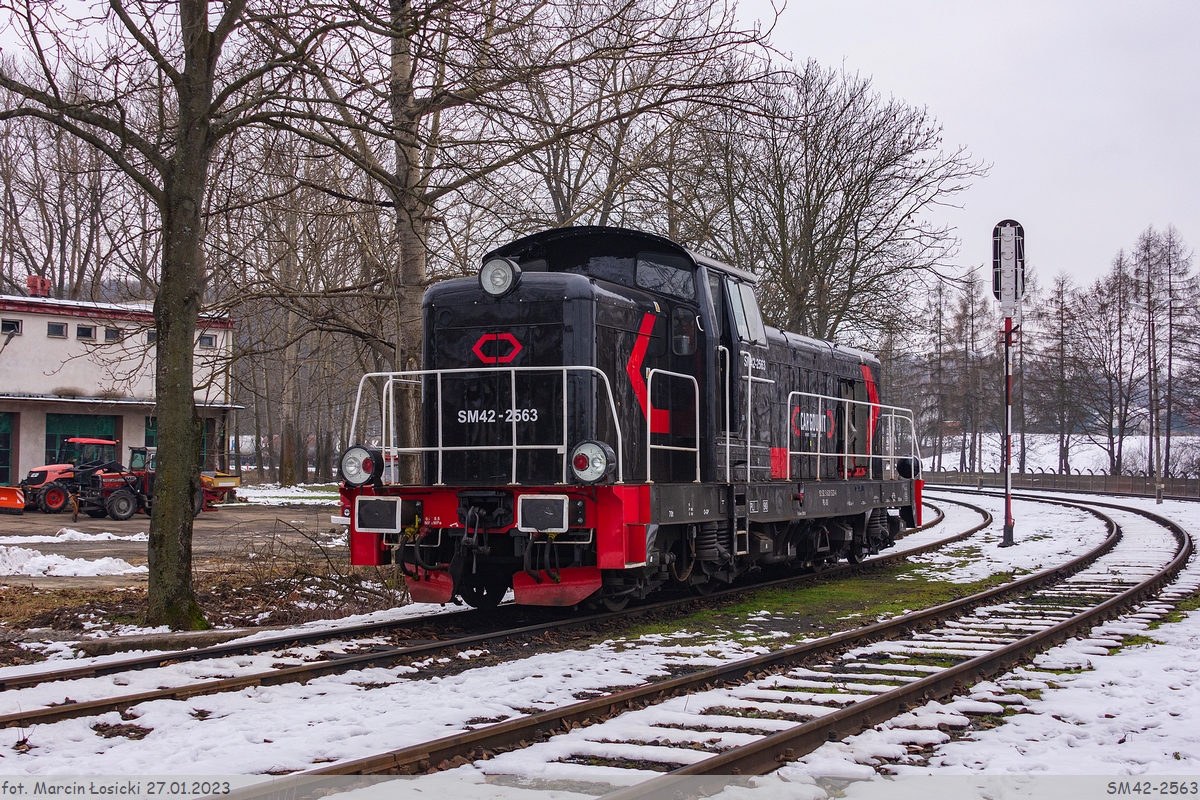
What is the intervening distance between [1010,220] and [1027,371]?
42.3m

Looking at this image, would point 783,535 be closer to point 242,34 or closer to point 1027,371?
point 242,34

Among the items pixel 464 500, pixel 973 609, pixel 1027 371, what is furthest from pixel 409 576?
pixel 1027 371

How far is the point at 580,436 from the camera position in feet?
27.8

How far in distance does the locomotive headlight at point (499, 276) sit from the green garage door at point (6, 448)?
89.3 ft

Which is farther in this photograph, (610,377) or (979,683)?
(610,377)

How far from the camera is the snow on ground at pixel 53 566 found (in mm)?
12703

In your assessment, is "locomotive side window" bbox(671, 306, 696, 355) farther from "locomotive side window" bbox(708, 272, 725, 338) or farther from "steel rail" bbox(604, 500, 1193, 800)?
"steel rail" bbox(604, 500, 1193, 800)

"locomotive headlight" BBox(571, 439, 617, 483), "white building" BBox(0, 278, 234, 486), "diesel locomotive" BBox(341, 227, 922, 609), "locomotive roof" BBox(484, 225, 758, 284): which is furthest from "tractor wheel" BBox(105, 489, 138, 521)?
"locomotive headlight" BBox(571, 439, 617, 483)

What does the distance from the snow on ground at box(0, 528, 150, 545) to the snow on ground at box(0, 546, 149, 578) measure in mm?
4404

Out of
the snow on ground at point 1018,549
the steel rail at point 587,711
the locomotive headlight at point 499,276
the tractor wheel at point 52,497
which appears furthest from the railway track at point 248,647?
the tractor wheel at point 52,497

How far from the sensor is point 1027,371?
57719 mm

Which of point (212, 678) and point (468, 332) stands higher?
point (468, 332)

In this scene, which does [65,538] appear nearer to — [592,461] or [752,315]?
[752,315]

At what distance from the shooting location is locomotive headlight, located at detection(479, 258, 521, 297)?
855 centimetres
